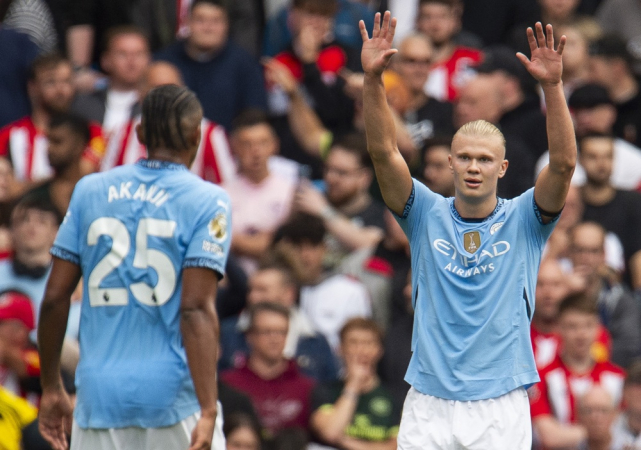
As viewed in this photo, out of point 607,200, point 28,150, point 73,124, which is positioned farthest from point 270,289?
point 607,200

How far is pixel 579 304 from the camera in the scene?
874cm

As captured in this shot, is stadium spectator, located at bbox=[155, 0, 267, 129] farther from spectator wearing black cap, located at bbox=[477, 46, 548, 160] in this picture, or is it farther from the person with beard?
A: spectator wearing black cap, located at bbox=[477, 46, 548, 160]

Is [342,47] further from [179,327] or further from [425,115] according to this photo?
[179,327]

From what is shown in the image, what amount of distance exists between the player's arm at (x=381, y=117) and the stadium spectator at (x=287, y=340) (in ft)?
11.7

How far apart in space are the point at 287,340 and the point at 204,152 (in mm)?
2133

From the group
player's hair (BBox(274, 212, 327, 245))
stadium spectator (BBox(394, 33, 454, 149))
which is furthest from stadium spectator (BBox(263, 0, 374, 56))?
player's hair (BBox(274, 212, 327, 245))

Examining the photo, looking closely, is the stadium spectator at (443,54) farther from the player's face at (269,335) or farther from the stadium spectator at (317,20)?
the player's face at (269,335)

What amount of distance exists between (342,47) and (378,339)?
4.31 metres

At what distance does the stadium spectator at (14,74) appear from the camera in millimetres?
11820

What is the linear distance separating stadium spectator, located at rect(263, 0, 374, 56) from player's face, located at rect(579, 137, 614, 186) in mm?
2956

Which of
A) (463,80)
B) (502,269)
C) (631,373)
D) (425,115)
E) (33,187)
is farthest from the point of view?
(463,80)

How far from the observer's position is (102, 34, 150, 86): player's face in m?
Answer: 11.5

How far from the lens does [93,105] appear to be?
11.6m

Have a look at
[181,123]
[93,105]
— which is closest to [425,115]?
[93,105]
